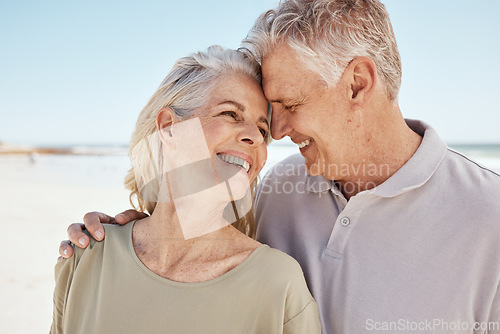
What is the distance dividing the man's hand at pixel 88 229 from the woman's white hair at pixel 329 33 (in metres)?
1.05

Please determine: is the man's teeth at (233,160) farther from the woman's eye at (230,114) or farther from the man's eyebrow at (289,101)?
the man's eyebrow at (289,101)

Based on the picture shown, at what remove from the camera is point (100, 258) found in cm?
174

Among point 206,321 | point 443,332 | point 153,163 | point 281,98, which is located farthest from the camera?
point 153,163

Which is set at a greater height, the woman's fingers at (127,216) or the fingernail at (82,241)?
the woman's fingers at (127,216)

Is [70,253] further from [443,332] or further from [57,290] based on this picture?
[443,332]

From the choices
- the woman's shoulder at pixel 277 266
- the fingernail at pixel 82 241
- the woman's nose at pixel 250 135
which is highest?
the woman's nose at pixel 250 135

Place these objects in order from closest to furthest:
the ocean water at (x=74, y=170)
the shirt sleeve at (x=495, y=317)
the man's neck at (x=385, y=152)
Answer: the shirt sleeve at (x=495, y=317), the man's neck at (x=385, y=152), the ocean water at (x=74, y=170)

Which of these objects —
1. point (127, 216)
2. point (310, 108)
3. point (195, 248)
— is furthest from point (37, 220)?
point (310, 108)

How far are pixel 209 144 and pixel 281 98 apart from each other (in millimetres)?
426

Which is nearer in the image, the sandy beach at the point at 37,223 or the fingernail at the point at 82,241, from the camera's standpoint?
the fingernail at the point at 82,241

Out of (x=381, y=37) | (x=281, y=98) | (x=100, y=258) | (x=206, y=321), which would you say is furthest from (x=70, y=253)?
(x=381, y=37)

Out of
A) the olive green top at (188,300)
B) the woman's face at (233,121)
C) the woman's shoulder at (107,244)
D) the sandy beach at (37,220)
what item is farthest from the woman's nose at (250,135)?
the sandy beach at (37,220)

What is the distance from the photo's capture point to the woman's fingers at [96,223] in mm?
1791

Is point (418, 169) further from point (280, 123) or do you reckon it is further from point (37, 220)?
point (37, 220)
